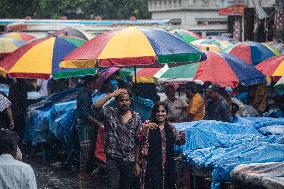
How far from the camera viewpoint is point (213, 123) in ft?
32.5

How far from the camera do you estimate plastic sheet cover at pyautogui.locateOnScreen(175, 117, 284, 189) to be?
7.86 m

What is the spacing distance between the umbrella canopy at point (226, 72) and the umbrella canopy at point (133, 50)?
189cm

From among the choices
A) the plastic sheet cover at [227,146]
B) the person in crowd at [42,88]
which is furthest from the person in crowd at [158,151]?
the person in crowd at [42,88]

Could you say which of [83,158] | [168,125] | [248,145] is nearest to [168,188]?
[168,125]

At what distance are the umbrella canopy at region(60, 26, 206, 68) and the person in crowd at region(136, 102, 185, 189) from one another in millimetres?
1533

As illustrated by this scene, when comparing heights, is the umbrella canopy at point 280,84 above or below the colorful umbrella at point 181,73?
below

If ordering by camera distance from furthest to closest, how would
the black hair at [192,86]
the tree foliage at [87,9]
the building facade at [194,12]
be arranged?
the tree foliage at [87,9], the building facade at [194,12], the black hair at [192,86]

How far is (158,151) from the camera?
788 cm

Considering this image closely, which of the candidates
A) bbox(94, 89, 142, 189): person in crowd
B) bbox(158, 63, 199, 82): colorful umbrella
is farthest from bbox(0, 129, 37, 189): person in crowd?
bbox(158, 63, 199, 82): colorful umbrella

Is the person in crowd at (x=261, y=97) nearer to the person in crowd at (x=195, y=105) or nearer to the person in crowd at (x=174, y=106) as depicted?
the person in crowd at (x=174, y=106)

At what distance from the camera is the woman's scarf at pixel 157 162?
7.88 metres

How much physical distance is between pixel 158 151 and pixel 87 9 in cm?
4715

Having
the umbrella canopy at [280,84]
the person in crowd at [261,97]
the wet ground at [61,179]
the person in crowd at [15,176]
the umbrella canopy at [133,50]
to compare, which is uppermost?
the umbrella canopy at [133,50]

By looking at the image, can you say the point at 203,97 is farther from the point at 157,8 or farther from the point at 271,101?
the point at 157,8
